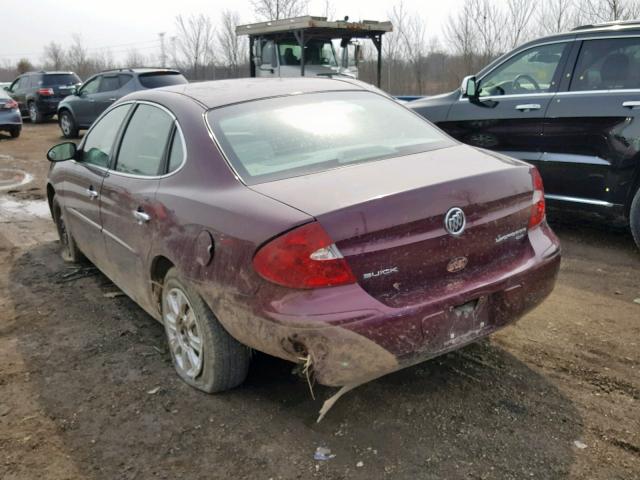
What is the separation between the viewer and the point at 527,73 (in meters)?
5.79

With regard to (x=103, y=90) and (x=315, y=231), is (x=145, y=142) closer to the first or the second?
(x=315, y=231)

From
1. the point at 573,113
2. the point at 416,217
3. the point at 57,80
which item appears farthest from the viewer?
the point at 57,80

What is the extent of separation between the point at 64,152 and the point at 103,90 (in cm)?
1099

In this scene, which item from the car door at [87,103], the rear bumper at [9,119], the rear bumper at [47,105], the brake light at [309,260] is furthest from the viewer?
the rear bumper at [47,105]

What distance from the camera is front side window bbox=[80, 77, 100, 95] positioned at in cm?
1481

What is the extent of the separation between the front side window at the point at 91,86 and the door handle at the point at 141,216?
12.8 metres

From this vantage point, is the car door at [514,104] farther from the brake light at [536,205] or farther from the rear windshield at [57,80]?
the rear windshield at [57,80]

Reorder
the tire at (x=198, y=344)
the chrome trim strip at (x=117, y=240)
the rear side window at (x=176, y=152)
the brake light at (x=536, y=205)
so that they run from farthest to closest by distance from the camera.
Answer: the chrome trim strip at (x=117, y=240) → the rear side window at (x=176, y=152) → the brake light at (x=536, y=205) → the tire at (x=198, y=344)

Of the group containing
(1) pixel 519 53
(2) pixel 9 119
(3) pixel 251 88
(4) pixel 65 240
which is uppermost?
(1) pixel 519 53

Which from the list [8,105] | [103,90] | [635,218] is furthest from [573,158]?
[8,105]

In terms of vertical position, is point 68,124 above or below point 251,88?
below

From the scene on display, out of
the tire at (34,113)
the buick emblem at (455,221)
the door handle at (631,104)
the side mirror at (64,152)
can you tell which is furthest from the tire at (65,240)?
the tire at (34,113)

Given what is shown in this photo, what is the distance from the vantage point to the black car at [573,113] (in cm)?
500

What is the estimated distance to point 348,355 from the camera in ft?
7.91
